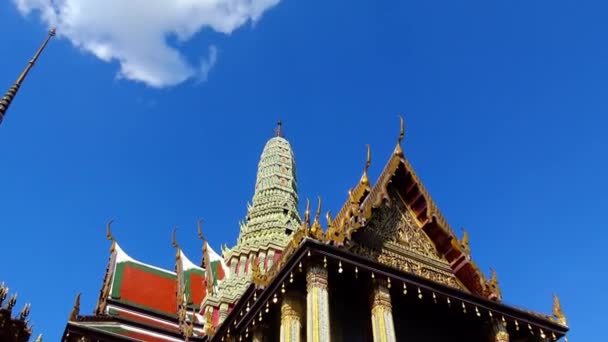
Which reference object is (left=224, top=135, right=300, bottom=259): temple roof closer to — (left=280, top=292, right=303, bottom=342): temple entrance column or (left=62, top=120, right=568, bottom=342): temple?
(left=62, top=120, right=568, bottom=342): temple

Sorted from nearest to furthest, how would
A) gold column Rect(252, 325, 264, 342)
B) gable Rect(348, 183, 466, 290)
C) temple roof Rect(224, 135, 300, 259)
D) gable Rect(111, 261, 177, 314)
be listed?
1. gold column Rect(252, 325, 264, 342)
2. gable Rect(348, 183, 466, 290)
3. gable Rect(111, 261, 177, 314)
4. temple roof Rect(224, 135, 300, 259)

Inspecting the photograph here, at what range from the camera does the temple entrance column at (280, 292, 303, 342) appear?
12625mm

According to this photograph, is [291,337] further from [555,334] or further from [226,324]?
[555,334]

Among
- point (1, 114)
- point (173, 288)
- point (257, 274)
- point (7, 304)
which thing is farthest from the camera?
point (173, 288)

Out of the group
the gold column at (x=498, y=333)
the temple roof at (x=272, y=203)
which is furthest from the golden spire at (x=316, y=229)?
the temple roof at (x=272, y=203)

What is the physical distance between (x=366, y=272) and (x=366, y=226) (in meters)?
1.66

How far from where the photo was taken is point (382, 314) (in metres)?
12.7

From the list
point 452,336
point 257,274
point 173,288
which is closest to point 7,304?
point 173,288

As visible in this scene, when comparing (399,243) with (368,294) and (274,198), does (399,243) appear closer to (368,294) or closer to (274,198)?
(368,294)

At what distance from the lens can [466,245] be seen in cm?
1559

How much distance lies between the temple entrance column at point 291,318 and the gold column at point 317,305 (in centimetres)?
58

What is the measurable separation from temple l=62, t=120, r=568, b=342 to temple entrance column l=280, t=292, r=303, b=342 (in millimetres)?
19

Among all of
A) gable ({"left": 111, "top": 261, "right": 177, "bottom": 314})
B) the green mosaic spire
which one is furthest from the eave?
the green mosaic spire

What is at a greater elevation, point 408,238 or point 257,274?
point 408,238
